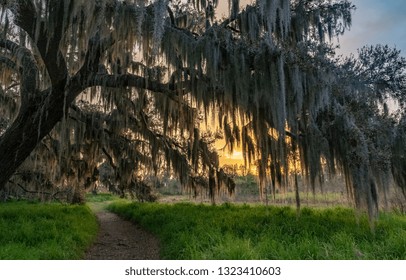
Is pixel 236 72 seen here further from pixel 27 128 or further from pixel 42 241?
pixel 42 241

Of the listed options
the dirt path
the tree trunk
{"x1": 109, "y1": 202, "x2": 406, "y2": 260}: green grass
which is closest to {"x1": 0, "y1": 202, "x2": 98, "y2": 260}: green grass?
the dirt path

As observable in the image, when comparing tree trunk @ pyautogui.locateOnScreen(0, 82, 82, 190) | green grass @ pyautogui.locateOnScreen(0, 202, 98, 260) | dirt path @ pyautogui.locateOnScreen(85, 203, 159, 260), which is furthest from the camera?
dirt path @ pyautogui.locateOnScreen(85, 203, 159, 260)

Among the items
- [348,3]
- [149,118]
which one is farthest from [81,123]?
[348,3]

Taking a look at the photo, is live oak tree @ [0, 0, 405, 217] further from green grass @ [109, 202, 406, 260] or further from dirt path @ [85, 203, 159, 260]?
dirt path @ [85, 203, 159, 260]

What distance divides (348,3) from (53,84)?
232 inches

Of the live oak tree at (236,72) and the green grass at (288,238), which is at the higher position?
the live oak tree at (236,72)

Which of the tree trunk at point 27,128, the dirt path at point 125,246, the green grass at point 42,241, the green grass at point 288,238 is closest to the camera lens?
the green grass at point 288,238

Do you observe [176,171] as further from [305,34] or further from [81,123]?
[305,34]

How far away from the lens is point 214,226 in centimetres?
768

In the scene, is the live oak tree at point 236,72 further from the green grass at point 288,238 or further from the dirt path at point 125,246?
the dirt path at point 125,246

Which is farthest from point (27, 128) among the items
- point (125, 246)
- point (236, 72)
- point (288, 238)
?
point (288, 238)

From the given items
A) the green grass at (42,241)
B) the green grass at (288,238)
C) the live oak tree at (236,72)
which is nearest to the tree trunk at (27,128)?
the live oak tree at (236,72)

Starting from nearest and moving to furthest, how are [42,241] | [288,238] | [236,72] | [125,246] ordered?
1. [288,238]
2. [236,72]
3. [42,241]
4. [125,246]

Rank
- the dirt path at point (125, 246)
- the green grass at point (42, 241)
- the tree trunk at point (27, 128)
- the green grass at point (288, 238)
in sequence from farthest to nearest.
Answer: the dirt path at point (125, 246) → the tree trunk at point (27, 128) → the green grass at point (42, 241) → the green grass at point (288, 238)
